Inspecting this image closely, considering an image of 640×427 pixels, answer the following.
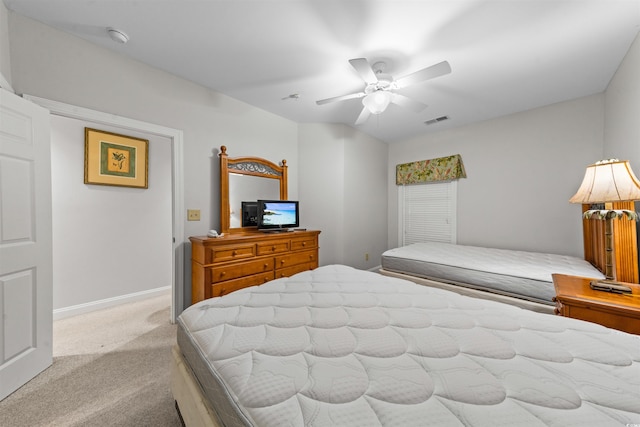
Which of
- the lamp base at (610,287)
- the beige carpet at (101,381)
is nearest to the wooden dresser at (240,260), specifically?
the beige carpet at (101,381)

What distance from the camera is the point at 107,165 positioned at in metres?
2.89

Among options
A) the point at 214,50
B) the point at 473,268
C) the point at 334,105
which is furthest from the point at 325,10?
the point at 473,268

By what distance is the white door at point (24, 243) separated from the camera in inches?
60.2

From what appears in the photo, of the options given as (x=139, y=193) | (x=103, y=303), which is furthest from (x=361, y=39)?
(x=103, y=303)

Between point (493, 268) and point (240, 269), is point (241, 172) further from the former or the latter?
point (493, 268)

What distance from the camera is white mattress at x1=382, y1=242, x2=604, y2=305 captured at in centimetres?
196

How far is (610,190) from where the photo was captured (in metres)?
1.42

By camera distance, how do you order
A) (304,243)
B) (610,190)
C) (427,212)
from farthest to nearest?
1. (427,212)
2. (304,243)
3. (610,190)

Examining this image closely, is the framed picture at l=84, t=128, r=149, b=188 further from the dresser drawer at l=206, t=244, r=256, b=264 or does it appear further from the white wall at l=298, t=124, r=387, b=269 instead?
the white wall at l=298, t=124, r=387, b=269

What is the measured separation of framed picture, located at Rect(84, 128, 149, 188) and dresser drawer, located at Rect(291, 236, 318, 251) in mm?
2211

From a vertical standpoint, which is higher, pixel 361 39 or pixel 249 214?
pixel 361 39

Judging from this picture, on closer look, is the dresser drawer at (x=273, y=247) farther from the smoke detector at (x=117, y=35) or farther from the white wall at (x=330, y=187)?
the smoke detector at (x=117, y=35)

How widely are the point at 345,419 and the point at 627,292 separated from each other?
1.91 m

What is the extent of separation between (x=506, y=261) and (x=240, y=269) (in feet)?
9.16
